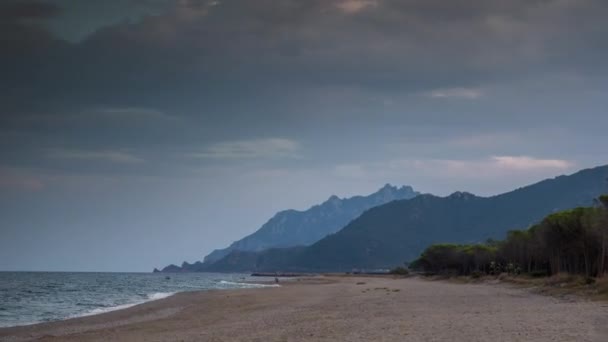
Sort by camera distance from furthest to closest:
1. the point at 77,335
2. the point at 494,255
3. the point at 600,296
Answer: the point at 494,255 < the point at 600,296 < the point at 77,335

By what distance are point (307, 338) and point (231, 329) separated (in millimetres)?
7038

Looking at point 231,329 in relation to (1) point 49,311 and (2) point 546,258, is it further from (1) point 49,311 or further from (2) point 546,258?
(2) point 546,258

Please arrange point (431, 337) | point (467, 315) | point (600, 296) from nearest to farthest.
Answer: point (431, 337)
point (467, 315)
point (600, 296)

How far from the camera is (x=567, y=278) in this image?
5522cm

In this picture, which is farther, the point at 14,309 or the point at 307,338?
the point at 14,309

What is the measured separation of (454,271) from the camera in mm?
152125

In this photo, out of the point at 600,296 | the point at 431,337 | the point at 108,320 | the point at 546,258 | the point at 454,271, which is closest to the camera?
the point at 431,337

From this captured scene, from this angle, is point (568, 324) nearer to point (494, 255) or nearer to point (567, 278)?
point (567, 278)

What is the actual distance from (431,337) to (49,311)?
38882 mm

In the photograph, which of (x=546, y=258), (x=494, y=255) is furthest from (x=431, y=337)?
(x=494, y=255)

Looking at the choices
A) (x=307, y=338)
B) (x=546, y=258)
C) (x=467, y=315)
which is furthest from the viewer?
(x=546, y=258)

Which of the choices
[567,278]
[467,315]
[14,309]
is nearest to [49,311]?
[14,309]

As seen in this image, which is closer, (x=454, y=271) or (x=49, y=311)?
(x=49, y=311)

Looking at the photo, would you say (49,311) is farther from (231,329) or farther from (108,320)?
(231,329)
